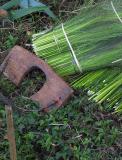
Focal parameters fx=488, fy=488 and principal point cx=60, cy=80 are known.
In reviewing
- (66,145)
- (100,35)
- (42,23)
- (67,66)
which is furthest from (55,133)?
(42,23)

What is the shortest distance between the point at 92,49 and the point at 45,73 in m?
0.34

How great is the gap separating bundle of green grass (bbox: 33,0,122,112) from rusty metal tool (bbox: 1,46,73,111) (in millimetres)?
69

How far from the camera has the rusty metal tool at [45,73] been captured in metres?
2.94

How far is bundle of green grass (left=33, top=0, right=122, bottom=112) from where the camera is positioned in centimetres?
301

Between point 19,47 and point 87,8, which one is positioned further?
point 87,8

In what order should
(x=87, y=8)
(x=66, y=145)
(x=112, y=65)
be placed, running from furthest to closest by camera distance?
(x=87, y=8), (x=112, y=65), (x=66, y=145)

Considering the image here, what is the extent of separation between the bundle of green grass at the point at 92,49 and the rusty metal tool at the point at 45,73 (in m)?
0.07

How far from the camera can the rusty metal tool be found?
116 inches

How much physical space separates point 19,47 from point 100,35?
0.53m

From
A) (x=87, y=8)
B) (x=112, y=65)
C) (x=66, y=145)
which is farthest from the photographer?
(x=87, y=8)

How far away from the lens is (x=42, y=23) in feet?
11.2

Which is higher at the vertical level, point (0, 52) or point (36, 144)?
point (0, 52)

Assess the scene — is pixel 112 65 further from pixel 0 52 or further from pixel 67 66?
pixel 0 52

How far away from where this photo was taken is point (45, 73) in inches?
120
